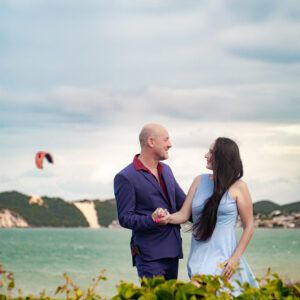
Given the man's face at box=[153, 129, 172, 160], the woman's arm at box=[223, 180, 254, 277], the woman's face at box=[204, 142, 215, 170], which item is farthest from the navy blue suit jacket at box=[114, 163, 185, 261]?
the woman's arm at box=[223, 180, 254, 277]

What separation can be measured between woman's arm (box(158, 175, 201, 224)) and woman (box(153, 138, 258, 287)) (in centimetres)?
16

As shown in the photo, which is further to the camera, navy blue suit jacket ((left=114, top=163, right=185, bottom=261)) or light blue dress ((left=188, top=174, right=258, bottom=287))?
navy blue suit jacket ((left=114, top=163, right=185, bottom=261))

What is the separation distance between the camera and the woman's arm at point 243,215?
4344mm

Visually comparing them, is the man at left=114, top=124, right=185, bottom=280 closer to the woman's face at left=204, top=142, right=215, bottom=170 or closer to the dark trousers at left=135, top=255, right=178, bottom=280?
the dark trousers at left=135, top=255, right=178, bottom=280

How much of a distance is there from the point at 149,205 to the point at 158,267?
23.7 inches

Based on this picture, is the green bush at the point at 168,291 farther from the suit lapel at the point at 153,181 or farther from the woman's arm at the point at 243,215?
the suit lapel at the point at 153,181

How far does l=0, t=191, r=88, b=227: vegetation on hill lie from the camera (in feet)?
419

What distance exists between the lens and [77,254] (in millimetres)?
77375

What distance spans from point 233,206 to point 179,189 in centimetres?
122

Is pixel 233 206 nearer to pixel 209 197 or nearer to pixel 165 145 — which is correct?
pixel 209 197

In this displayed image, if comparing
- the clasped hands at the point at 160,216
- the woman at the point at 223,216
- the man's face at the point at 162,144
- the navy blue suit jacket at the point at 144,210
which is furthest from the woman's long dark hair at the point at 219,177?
the man's face at the point at 162,144

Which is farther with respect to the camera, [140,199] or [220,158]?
[140,199]

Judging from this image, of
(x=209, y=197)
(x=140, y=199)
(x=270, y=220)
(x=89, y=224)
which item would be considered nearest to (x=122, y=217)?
(x=140, y=199)

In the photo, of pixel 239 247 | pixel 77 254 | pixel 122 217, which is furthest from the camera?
pixel 77 254
